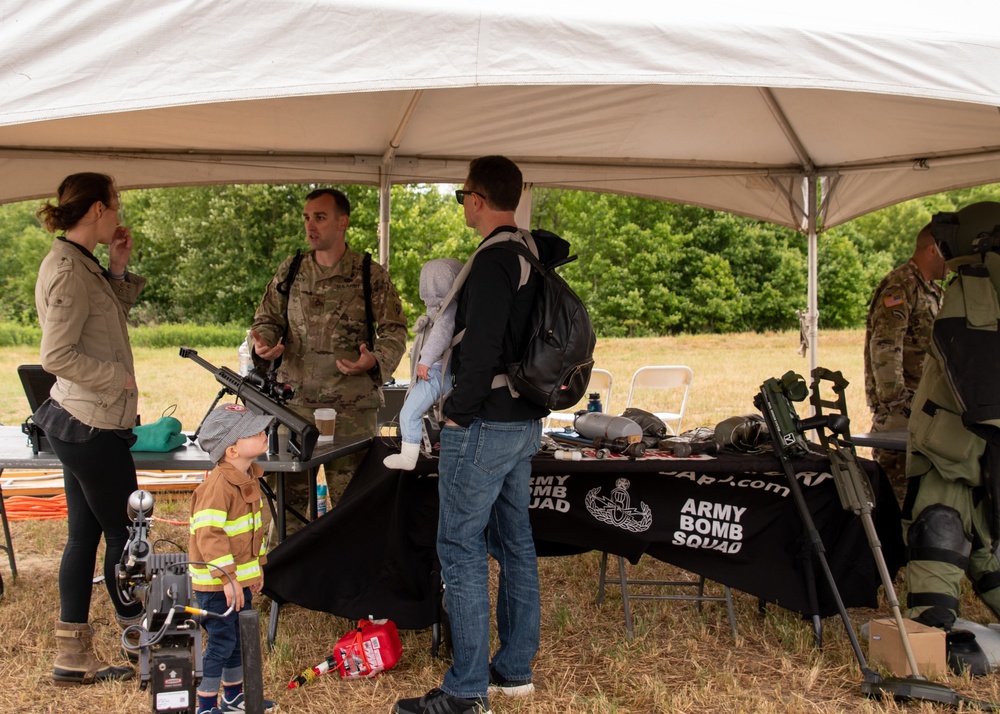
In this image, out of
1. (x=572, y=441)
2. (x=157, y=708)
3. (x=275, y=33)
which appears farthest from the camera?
(x=572, y=441)

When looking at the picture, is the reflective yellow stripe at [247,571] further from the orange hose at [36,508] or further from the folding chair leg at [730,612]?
the orange hose at [36,508]

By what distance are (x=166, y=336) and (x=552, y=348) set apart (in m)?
19.8

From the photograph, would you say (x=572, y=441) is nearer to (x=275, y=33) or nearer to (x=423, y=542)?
(x=423, y=542)

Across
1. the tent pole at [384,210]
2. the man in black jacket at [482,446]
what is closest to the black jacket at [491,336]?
the man in black jacket at [482,446]

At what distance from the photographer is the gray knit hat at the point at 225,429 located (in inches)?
108

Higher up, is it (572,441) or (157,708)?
(572,441)

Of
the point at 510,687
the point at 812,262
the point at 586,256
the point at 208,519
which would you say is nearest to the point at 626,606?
the point at 510,687

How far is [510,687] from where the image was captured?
309 cm

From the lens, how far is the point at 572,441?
12.5ft

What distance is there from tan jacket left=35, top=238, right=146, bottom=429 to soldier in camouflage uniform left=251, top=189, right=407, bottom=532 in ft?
3.14

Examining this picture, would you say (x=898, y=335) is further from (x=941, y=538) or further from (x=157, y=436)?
(x=157, y=436)

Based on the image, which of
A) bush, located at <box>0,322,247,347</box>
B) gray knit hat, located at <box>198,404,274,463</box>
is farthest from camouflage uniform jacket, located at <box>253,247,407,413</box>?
bush, located at <box>0,322,247,347</box>

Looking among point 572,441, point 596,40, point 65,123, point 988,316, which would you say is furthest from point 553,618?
point 65,123

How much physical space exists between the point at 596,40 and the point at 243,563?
185 cm
